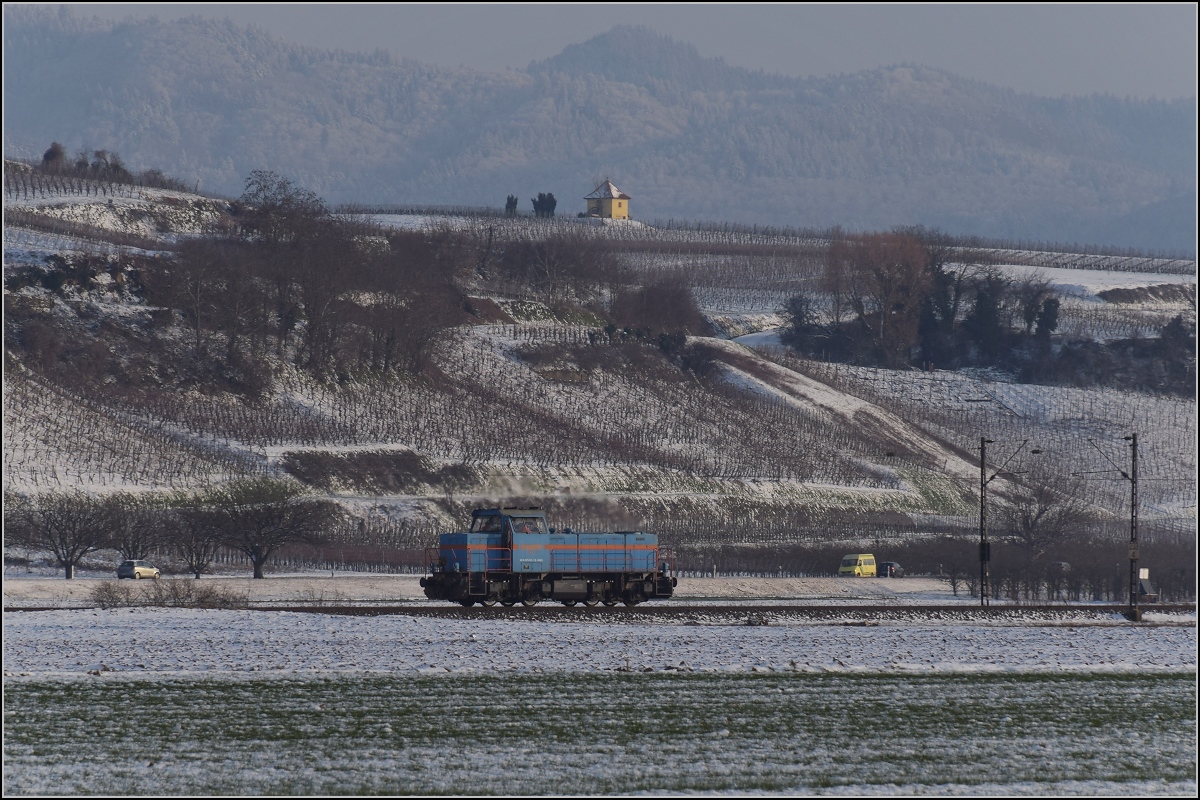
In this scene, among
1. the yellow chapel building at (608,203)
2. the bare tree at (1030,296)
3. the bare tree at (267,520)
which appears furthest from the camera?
the yellow chapel building at (608,203)

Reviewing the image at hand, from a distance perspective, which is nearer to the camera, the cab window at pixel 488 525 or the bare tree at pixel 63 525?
the cab window at pixel 488 525

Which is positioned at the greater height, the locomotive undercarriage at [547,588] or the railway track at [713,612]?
the locomotive undercarriage at [547,588]

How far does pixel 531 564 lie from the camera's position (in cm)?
4234

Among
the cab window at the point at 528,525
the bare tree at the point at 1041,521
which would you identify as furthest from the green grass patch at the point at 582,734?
the bare tree at the point at 1041,521

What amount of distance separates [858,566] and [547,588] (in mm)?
30271

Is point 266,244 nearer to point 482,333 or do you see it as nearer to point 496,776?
point 482,333

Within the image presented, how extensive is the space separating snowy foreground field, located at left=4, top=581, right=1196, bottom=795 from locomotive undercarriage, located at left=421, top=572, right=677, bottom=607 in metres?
5.97

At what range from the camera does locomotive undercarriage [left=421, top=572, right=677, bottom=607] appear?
4181cm

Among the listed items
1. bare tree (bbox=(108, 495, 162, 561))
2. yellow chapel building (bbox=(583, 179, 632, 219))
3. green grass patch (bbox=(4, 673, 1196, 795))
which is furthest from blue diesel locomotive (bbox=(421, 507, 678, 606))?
yellow chapel building (bbox=(583, 179, 632, 219))

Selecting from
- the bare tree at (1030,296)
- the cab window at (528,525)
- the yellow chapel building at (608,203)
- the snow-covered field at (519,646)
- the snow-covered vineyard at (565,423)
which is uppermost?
the yellow chapel building at (608,203)

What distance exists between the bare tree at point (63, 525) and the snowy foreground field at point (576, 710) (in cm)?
2504

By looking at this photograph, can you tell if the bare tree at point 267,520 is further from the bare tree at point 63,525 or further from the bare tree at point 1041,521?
the bare tree at point 1041,521

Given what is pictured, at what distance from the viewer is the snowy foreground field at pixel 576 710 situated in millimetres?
17703

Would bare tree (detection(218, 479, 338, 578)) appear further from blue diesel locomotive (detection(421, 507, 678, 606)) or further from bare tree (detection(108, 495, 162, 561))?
blue diesel locomotive (detection(421, 507, 678, 606))
